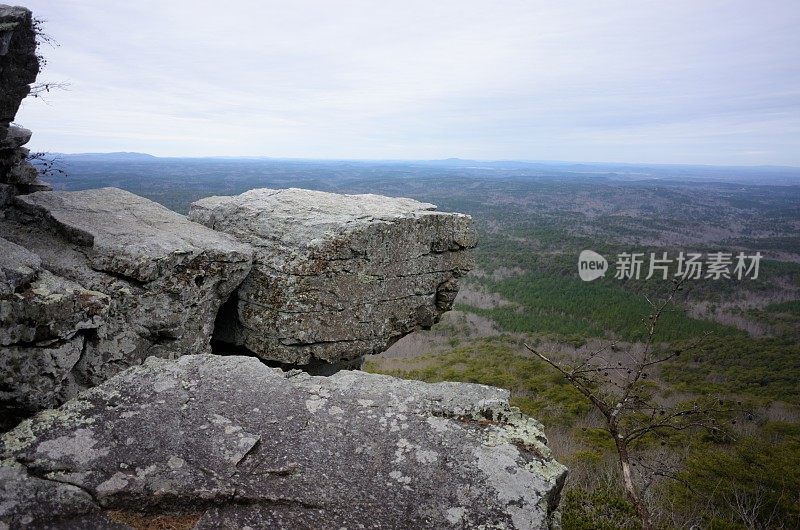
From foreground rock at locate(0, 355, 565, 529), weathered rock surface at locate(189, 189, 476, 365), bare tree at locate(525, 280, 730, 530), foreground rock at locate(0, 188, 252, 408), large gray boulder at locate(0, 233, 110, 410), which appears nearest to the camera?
foreground rock at locate(0, 355, 565, 529)

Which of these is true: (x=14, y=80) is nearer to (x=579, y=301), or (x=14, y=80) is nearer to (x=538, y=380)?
(x=538, y=380)

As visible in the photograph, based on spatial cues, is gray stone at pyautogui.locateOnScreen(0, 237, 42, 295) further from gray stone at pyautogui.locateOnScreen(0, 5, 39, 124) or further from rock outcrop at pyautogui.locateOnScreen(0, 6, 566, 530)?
gray stone at pyautogui.locateOnScreen(0, 5, 39, 124)

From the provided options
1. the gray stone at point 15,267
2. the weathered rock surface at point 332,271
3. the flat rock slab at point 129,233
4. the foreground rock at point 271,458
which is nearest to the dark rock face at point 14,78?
the flat rock slab at point 129,233

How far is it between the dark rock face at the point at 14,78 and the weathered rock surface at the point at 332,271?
3.28 m

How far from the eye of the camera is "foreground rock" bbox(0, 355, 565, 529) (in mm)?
3783

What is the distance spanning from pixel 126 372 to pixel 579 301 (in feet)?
197

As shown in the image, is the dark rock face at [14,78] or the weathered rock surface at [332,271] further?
the weathered rock surface at [332,271]

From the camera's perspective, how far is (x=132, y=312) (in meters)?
6.94

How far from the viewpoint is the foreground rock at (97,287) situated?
5.21 metres

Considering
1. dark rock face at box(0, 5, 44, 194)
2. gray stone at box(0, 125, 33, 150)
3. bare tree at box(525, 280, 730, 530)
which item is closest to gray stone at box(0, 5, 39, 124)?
dark rock face at box(0, 5, 44, 194)

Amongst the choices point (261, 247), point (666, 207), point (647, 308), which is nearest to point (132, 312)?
point (261, 247)

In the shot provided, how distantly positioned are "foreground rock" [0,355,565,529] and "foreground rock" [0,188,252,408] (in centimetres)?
96

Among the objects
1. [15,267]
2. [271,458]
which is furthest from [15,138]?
[271,458]

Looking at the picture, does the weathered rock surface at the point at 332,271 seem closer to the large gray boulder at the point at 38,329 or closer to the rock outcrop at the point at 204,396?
the rock outcrop at the point at 204,396
